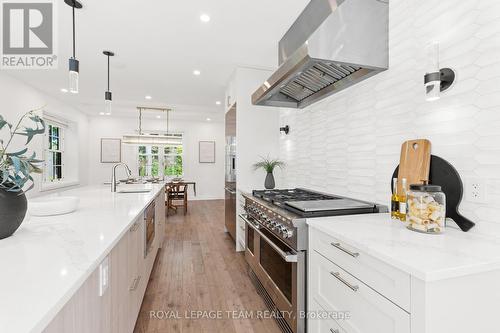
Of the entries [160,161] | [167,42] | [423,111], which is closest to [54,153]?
[160,161]

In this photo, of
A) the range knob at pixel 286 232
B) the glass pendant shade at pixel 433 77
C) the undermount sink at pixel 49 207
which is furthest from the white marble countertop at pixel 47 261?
the glass pendant shade at pixel 433 77

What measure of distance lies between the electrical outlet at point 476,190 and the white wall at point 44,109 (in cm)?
495

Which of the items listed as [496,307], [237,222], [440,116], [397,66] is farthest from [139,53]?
[496,307]

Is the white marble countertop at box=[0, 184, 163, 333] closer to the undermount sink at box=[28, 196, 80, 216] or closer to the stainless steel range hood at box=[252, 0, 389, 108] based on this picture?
the undermount sink at box=[28, 196, 80, 216]

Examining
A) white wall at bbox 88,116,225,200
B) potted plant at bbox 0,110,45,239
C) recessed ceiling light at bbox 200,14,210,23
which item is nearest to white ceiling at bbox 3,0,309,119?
recessed ceiling light at bbox 200,14,210,23

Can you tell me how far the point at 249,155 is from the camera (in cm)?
355

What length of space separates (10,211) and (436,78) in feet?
7.24

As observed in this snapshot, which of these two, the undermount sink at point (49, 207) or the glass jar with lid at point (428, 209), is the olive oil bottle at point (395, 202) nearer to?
the glass jar with lid at point (428, 209)

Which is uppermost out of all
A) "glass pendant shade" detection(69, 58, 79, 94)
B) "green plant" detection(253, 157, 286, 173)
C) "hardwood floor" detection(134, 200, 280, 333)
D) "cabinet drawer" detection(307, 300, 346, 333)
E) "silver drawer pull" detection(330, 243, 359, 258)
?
"glass pendant shade" detection(69, 58, 79, 94)

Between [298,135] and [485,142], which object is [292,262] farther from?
[298,135]

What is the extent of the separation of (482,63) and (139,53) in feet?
11.6

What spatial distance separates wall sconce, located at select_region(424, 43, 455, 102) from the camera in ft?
4.27

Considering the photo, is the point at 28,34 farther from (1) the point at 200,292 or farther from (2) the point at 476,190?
(2) the point at 476,190

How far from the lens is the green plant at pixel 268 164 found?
3305 millimetres
